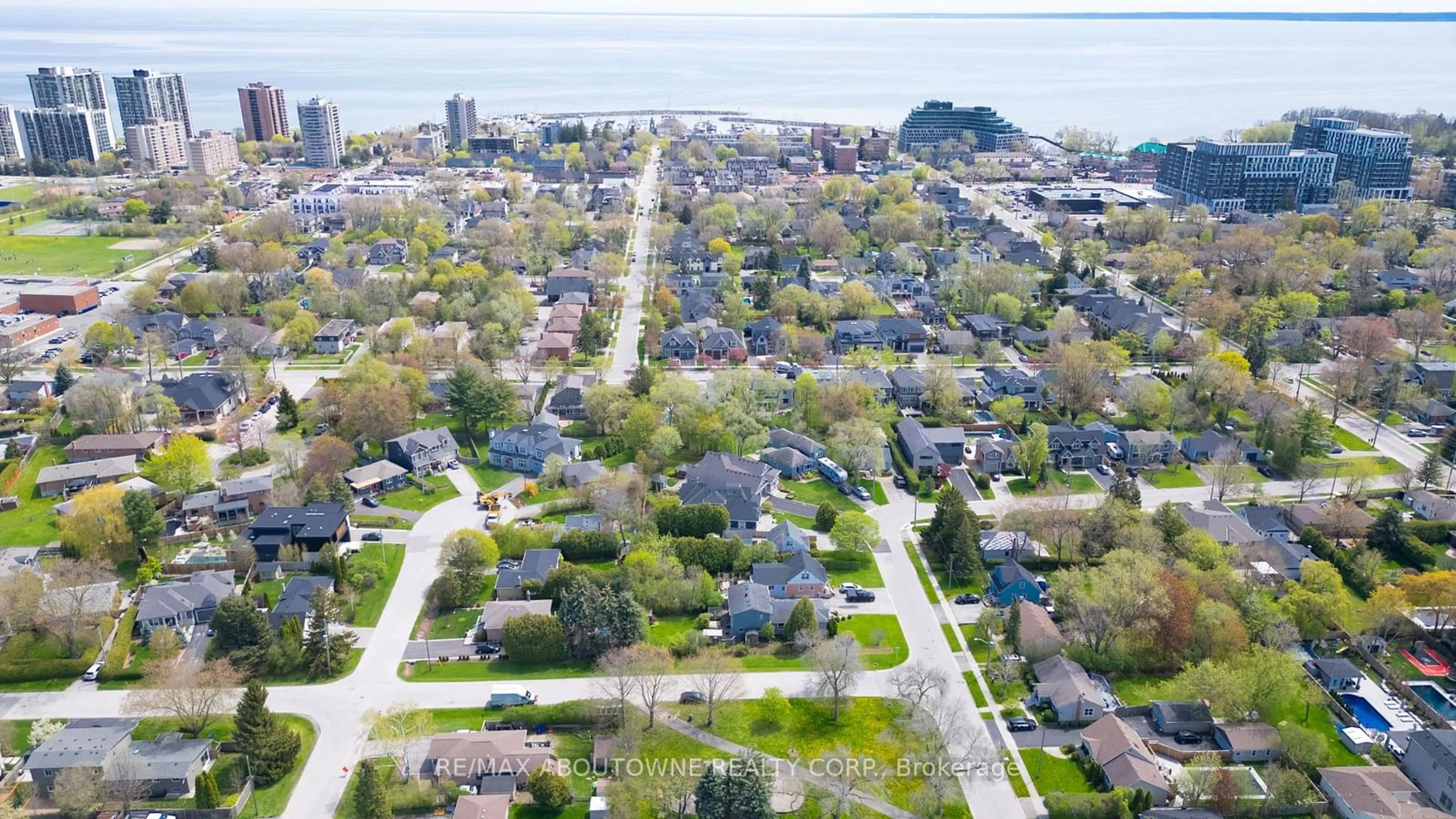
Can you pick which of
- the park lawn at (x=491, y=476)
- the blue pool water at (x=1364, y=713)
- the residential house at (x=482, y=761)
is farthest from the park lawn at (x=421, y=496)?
the blue pool water at (x=1364, y=713)

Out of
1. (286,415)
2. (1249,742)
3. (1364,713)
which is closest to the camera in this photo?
(1249,742)

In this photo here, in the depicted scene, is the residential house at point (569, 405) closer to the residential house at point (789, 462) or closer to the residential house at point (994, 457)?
the residential house at point (789, 462)

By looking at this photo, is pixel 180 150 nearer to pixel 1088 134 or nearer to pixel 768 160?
pixel 768 160

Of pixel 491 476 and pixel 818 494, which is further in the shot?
pixel 491 476

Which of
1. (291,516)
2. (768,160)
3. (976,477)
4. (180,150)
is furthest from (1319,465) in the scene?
(180,150)

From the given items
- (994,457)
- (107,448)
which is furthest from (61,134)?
(994,457)

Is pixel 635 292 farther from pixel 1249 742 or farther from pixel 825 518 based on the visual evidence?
pixel 1249 742
